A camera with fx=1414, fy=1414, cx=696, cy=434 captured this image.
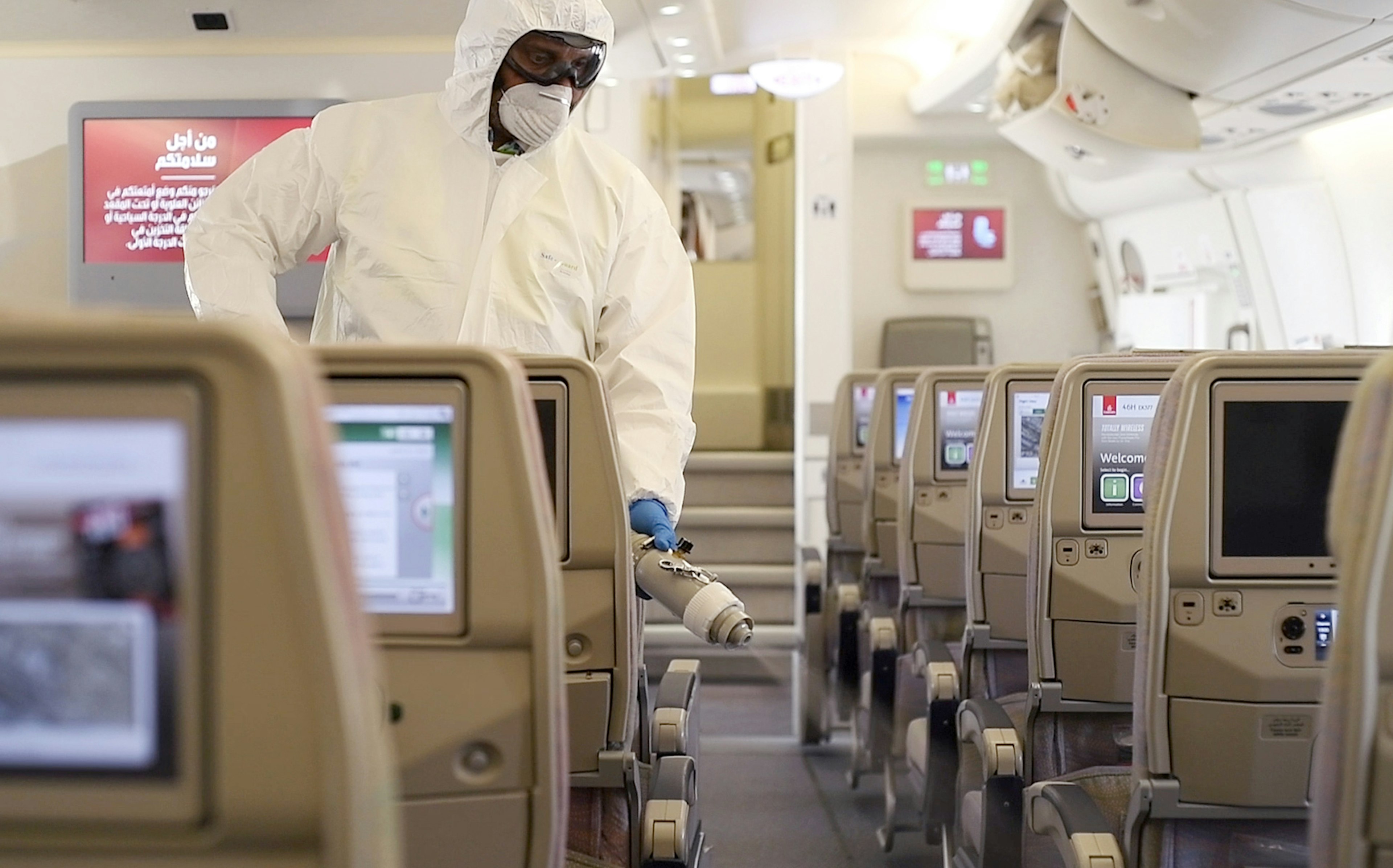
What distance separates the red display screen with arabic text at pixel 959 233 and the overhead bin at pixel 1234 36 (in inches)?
169

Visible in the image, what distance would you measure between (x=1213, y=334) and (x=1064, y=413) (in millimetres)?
6814

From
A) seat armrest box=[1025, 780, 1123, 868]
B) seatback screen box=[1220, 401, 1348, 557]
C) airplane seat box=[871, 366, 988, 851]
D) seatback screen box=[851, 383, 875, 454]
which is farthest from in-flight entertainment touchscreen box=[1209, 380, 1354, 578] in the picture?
seatback screen box=[851, 383, 875, 454]

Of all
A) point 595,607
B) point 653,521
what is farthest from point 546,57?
point 595,607

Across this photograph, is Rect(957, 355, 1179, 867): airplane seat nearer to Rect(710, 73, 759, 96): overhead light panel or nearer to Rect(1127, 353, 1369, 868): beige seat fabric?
Rect(1127, 353, 1369, 868): beige seat fabric

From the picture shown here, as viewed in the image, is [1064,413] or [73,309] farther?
[1064,413]

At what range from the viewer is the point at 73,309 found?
1.03m

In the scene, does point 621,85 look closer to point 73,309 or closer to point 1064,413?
point 1064,413

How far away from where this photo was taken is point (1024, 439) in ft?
12.3

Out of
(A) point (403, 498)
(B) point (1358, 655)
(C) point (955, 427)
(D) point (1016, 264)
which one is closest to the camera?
(B) point (1358, 655)

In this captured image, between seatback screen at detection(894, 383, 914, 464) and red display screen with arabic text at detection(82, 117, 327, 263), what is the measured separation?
2265 millimetres

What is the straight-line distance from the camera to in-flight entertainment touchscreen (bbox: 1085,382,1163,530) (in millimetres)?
2859

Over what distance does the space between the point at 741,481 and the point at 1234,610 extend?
23.8 ft

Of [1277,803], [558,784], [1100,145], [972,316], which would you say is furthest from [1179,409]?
[972,316]

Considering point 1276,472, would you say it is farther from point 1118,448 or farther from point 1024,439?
point 1024,439
